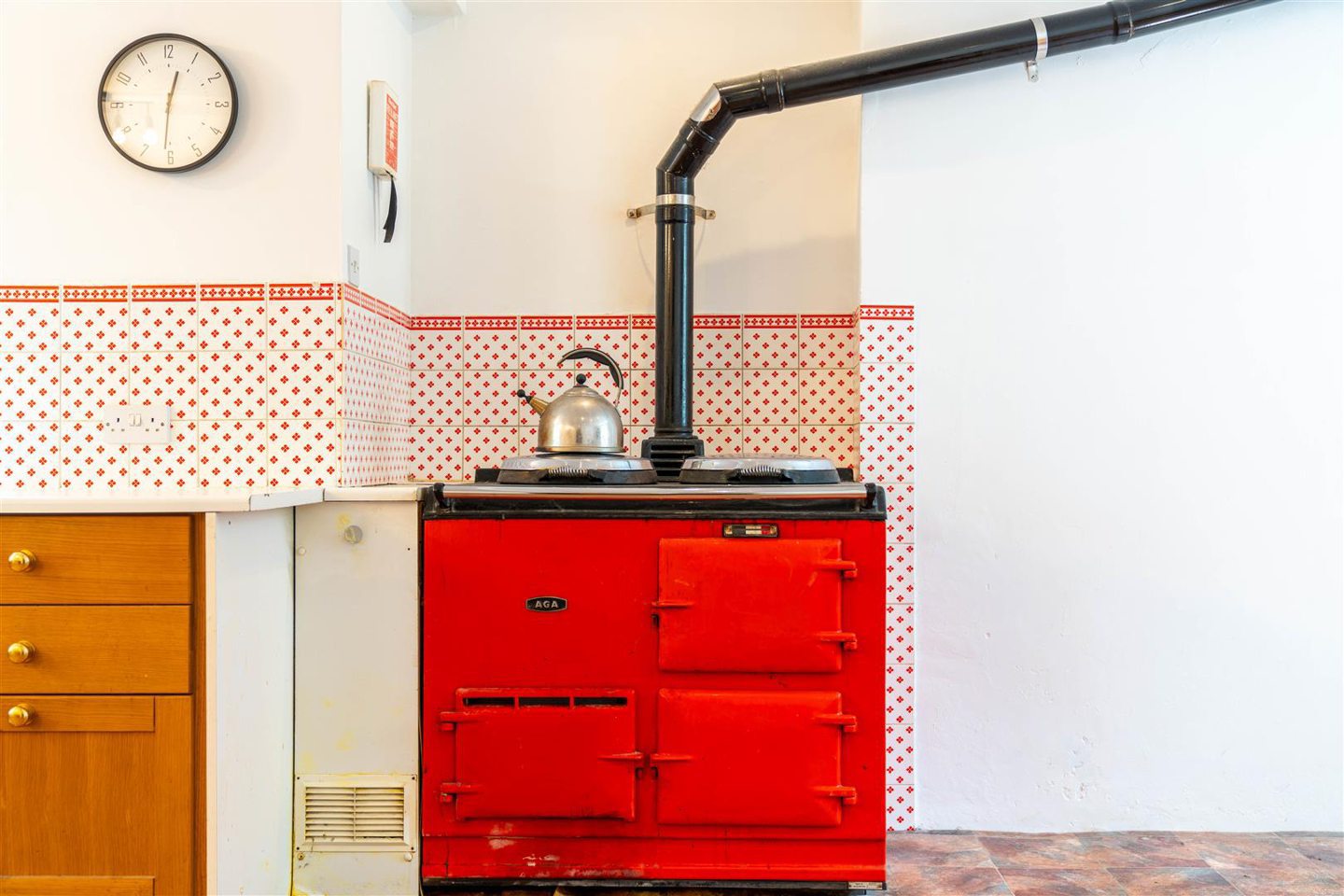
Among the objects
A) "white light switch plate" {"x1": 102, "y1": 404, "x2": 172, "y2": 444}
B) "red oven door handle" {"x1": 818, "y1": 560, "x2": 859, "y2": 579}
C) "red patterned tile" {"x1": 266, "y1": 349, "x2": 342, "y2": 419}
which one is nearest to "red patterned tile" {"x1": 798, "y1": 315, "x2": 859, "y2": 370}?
"red oven door handle" {"x1": 818, "y1": 560, "x2": 859, "y2": 579}

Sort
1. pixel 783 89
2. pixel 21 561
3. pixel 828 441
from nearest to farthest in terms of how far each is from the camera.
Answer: pixel 21 561, pixel 783 89, pixel 828 441

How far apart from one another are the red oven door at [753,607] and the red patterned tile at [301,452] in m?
0.89

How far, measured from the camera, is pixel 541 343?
2900 millimetres

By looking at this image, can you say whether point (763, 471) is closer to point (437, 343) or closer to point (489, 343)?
point (489, 343)

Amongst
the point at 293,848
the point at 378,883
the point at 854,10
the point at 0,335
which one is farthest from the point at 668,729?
the point at 854,10

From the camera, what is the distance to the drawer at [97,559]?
5.87 ft

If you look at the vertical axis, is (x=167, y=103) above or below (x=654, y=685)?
above

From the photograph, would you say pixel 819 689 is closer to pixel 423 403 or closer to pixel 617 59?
pixel 423 403

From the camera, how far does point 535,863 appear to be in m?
2.14

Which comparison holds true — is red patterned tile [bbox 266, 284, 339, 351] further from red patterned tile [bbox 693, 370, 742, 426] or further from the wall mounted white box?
red patterned tile [bbox 693, 370, 742, 426]

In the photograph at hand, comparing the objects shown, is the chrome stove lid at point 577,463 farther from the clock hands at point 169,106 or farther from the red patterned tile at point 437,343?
the clock hands at point 169,106

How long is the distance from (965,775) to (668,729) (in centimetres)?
99

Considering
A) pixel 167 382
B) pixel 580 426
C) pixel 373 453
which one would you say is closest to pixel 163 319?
pixel 167 382

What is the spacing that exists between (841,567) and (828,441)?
0.83 meters
